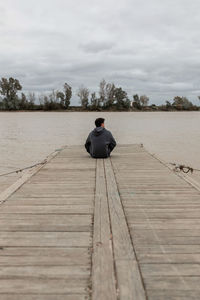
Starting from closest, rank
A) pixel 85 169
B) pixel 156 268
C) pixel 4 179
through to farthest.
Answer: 1. pixel 156 268
2. pixel 85 169
3. pixel 4 179

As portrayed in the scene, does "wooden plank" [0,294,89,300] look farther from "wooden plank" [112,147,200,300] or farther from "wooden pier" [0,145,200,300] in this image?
"wooden plank" [112,147,200,300]

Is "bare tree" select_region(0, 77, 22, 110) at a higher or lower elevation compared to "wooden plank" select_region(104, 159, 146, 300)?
higher

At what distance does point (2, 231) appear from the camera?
3268mm


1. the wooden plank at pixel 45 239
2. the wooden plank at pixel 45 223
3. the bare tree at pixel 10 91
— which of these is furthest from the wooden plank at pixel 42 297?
the bare tree at pixel 10 91

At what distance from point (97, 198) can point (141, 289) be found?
234 cm

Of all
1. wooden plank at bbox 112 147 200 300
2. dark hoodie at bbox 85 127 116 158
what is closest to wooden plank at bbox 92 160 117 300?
wooden plank at bbox 112 147 200 300

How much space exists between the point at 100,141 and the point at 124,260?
582cm

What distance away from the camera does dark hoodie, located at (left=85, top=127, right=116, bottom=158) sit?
8.20 meters

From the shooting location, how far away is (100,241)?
2.99m

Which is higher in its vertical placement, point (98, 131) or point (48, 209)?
point (98, 131)

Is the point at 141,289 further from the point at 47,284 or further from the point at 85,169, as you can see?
the point at 85,169

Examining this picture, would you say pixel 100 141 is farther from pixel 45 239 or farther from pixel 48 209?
pixel 45 239

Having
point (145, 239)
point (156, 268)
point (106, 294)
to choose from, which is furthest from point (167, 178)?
point (106, 294)

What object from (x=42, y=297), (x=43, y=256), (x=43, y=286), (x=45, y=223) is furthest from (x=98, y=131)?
(x=42, y=297)
